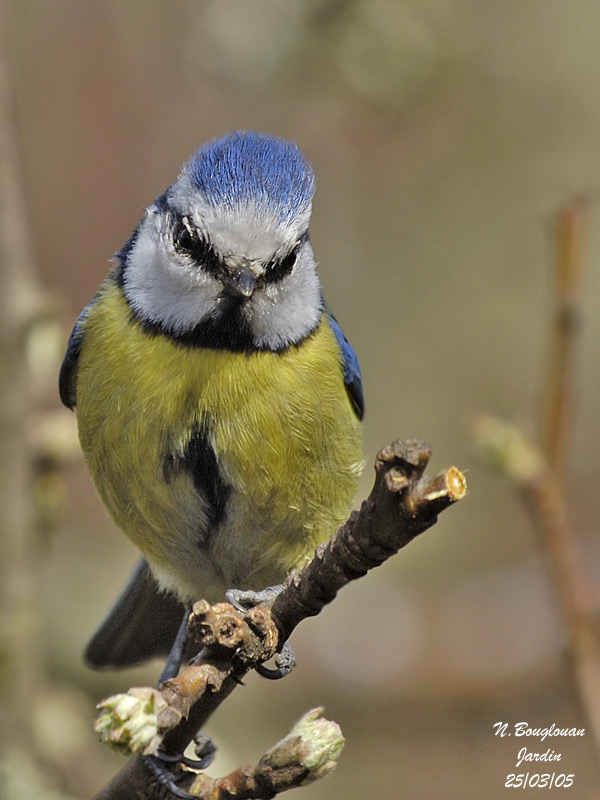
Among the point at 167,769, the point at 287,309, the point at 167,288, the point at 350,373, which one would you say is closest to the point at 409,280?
the point at 350,373

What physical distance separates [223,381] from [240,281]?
269mm

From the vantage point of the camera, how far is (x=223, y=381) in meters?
2.43

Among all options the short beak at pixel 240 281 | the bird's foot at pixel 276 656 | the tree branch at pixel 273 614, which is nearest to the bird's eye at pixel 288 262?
the short beak at pixel 240 281

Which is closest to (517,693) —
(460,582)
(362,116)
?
(460,582)

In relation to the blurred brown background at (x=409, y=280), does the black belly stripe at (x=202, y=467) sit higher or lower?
lower

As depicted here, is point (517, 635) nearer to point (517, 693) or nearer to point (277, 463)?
point (517, 693)

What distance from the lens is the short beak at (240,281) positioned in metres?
2.30

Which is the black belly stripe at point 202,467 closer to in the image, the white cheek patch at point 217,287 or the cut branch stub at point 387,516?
the white cheek patch at point 217,287

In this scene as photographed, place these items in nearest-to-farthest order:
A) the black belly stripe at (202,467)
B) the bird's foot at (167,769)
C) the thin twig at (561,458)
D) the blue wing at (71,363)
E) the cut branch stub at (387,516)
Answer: the cut branch stub at (387,516), the bird's foot at (167,769), the thin twig at (561,458), the black belly stripe at (202,467), the blue wing at (71,363)

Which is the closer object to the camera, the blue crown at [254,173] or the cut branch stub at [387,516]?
the cut branch stub at [387,516]

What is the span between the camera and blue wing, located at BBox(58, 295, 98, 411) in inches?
108

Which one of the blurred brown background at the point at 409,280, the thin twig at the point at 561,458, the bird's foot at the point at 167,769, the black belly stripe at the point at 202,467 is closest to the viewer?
the bird's foot at the point at 167,769

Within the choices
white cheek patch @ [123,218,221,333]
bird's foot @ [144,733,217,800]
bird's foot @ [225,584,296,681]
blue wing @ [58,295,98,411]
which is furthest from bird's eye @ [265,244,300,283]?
bird's foot @ [144,733,217,800]

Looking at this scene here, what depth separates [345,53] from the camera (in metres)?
2.85
